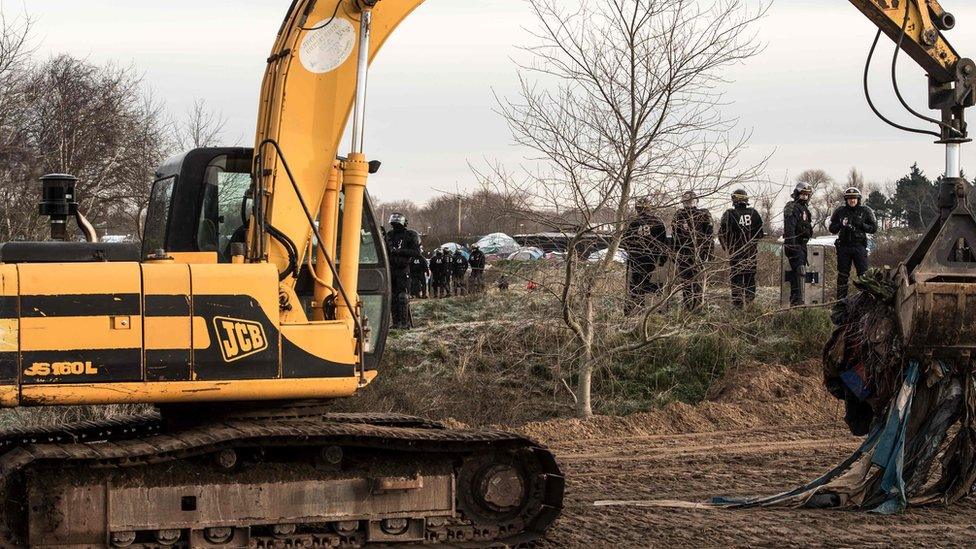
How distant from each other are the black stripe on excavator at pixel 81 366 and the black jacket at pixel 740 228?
25.9ft

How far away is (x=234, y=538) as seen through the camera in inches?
301

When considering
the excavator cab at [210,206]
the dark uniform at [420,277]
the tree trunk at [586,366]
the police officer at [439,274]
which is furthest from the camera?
the police officer at [439,274]

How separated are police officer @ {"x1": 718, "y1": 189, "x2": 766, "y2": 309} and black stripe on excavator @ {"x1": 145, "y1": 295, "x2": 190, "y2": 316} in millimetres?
7209

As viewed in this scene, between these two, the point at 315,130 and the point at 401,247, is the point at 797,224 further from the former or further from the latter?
the point at 315,130

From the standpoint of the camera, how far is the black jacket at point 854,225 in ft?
54.4

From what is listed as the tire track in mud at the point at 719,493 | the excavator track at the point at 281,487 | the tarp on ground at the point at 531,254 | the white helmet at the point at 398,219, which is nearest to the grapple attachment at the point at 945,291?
the tire track in mud at the point at 719,493

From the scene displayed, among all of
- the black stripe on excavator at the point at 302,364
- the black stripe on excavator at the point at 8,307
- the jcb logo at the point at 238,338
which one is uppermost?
the black stripe on excavator at the point at 8,307

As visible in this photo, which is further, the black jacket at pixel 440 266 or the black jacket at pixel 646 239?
the black jacket at pixel 440 266

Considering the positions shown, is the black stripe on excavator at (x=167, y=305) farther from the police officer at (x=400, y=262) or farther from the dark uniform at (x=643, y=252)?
the police officer at (x=400, y=262)

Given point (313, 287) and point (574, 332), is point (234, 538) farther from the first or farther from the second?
point (574, 332)

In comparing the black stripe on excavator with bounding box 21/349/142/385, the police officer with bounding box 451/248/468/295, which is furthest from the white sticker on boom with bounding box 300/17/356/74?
the police officer with bounding box 451/248/468/295

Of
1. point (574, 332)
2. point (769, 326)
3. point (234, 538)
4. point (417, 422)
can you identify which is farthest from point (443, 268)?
point (234, 538)

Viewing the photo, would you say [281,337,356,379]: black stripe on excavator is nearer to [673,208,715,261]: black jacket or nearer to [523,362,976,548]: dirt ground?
[523,362,976,548]: dirt ground

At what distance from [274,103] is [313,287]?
118cm
